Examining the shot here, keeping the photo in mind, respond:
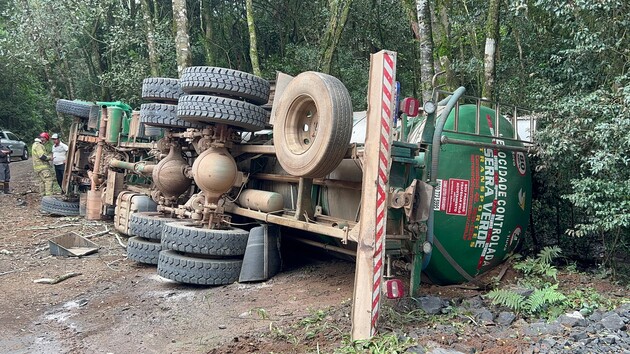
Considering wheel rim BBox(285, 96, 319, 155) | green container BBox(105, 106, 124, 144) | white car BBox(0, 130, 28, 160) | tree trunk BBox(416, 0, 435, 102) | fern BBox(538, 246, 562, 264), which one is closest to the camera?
wheel rim BBox(285, 96, 319, 155)

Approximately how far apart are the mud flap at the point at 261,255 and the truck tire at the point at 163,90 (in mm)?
2479

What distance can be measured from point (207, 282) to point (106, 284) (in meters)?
1.59

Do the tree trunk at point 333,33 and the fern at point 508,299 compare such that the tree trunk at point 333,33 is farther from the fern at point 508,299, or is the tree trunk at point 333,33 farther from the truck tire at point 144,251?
the fern at point 508,299

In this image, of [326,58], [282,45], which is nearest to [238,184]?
[326,58]

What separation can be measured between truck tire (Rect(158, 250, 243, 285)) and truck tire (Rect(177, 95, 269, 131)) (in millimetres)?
1577

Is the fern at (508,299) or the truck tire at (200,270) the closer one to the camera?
the fern at (508,299)

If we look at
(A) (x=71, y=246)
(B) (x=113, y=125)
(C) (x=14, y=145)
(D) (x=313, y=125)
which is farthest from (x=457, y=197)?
(C) (x=14, y=145)

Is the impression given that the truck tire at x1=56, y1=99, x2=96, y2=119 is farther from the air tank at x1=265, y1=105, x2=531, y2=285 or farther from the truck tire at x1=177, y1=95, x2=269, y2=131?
the air tank at x1=265, y1=105, x2=531, y2=285

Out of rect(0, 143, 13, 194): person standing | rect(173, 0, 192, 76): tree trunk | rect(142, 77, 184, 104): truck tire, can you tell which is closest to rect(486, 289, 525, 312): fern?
rect(142, 77, 184, 104): truck tire

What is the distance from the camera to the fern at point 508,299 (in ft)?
14.3

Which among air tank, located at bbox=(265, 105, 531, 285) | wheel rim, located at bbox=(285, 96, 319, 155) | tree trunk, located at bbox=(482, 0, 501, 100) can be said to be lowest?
air tank, located at bbox=(265, 105, 531, 285)

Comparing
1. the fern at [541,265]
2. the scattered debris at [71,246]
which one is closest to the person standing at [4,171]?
the scattered debris at [71,246]

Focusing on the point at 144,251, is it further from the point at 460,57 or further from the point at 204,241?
the point at 460,57

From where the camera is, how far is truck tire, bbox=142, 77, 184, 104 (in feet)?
24.8
